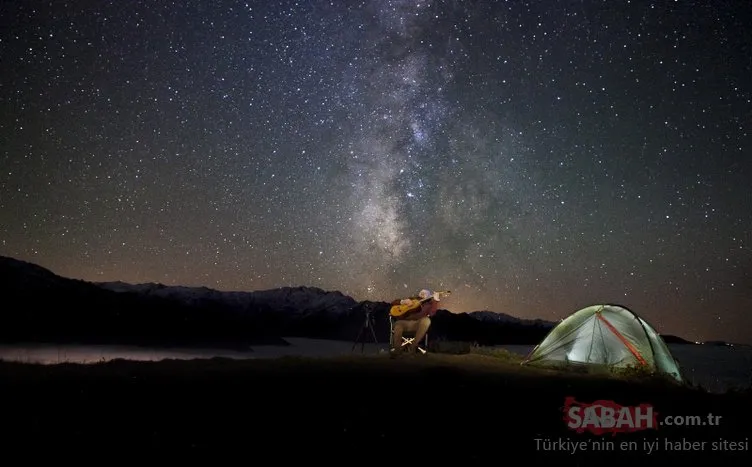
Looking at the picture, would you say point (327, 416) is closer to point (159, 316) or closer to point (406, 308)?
point (406, 308)

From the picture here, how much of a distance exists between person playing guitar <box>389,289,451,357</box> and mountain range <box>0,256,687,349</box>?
1.51 m

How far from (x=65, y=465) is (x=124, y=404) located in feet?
7.74

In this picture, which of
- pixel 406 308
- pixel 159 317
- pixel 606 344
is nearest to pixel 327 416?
pixel 406 308

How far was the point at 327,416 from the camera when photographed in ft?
24.2

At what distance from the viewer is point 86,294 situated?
7356 cm

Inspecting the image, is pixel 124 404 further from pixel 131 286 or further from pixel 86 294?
pixel 131 286

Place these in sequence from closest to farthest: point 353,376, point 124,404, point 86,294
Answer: point 124,404, point 353,376, point 86,294

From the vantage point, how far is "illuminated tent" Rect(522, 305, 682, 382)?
46.7 feet

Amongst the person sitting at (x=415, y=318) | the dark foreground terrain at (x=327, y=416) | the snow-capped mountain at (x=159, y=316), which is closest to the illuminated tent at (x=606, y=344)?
the dark foreground terrain at (x=327, y=416)

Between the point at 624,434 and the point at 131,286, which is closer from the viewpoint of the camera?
the point at 624,434

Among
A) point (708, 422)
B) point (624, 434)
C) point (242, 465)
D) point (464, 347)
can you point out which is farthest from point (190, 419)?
point (464, 347)

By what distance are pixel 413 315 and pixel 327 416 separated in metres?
8.73

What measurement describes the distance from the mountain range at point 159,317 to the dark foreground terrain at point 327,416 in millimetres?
7856

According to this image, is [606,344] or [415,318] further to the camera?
[415,318]
